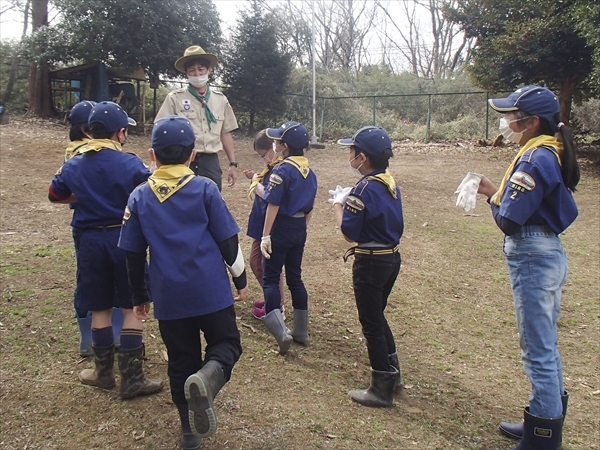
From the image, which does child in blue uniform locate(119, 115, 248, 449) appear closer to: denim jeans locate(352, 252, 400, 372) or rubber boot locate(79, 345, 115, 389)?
rubber boot locate(79, 345, 115, 389)

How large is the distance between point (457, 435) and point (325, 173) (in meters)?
10.5

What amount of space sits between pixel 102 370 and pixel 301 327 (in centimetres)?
158

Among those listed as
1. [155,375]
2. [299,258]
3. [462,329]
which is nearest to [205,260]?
[155,375]

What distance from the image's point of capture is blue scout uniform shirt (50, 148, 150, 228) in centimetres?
342

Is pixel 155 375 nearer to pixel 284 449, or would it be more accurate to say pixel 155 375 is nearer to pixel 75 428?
pixel 75 428

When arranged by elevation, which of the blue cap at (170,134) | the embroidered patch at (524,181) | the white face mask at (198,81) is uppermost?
the white face mask at (198,81)

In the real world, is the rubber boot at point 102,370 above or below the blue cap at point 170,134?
Answer: below

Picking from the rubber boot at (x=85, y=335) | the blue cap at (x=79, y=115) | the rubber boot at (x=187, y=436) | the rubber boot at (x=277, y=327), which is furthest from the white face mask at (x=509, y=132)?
the rubber boot at (x=85, y=335)

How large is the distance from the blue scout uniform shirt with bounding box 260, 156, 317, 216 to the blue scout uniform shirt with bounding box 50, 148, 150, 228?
1.02m

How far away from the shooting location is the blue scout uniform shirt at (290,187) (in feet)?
13.7

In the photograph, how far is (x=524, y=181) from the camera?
112 inches

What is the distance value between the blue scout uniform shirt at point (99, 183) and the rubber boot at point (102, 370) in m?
0.80

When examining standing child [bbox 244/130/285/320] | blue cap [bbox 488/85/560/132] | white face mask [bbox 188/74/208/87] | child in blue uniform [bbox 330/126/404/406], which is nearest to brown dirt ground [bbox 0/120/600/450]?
child in blue uniform [bbox 330/126/404/406]

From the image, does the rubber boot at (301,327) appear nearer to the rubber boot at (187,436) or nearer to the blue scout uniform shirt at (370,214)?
the blue scout uniform shirt at (370,214)
